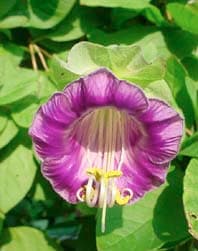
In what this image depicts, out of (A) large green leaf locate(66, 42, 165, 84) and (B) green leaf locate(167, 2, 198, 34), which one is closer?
(A) large green leaf locate(66, 42, 165, 84)

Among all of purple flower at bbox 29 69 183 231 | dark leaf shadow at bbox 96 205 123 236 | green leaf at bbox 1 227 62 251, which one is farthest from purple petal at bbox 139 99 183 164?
green leaf at bbox 1 227 62 251

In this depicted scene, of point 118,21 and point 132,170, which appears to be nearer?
point 132,170

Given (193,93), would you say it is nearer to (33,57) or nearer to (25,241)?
(33,57)

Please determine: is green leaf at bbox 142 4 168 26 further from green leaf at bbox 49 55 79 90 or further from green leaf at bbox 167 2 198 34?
green leaf at bbox 49 55 79 90

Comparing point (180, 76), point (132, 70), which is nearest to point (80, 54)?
point (132, 70)

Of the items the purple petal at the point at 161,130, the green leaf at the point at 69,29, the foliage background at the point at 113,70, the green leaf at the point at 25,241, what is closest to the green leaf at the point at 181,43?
the foliage background at the point at 113,70

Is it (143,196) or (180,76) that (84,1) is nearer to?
(180,76)

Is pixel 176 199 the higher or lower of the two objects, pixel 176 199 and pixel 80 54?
the lower
